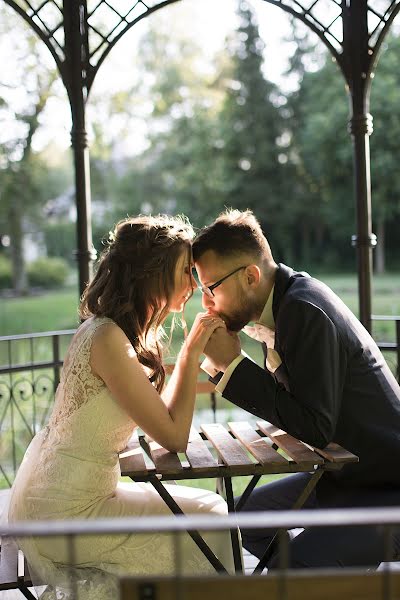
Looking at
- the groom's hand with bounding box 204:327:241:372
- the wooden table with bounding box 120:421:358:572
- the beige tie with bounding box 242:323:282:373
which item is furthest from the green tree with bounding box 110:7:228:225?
the wooden table with bounding box 120:421:358:572

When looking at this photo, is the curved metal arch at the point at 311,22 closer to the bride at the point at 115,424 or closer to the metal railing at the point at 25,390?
the metal railing at the point at 25,390

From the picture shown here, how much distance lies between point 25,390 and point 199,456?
22.1 feet

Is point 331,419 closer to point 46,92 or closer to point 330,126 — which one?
point 46,92

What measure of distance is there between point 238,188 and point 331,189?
13.3 feet

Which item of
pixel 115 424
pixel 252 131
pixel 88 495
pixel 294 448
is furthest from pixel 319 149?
pixel 88 495

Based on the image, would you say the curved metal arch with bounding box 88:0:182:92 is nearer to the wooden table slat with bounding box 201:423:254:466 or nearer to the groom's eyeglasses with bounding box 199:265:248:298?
the groom's eyeglasses with bounding box 199:265:248:298

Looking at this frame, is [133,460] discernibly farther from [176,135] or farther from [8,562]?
[176,135]

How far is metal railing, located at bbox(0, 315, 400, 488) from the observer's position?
A: 496cm

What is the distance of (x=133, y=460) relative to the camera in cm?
281

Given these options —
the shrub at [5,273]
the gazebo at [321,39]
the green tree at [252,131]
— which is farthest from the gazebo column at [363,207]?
the shrub at [5,273]

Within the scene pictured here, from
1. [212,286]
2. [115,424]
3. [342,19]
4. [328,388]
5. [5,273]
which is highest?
[342,19]

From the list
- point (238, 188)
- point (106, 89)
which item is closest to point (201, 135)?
point (238, 188)

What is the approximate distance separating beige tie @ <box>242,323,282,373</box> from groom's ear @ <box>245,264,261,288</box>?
7.6 inches

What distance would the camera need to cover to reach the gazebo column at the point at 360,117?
4816 mm
